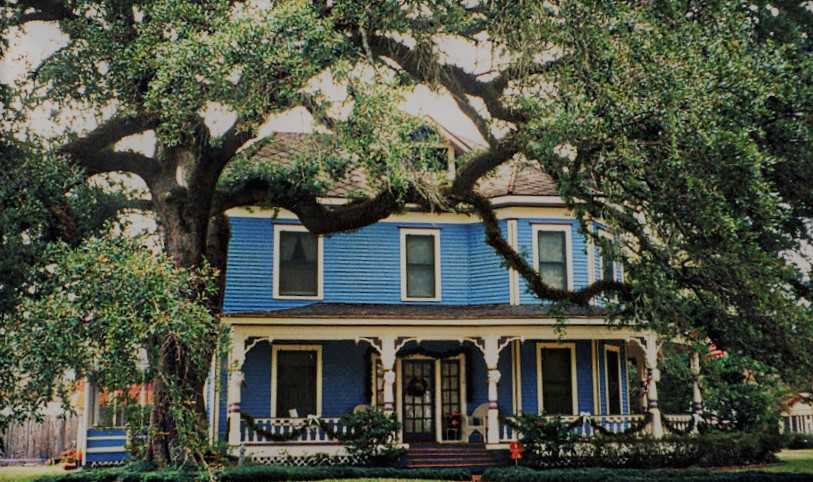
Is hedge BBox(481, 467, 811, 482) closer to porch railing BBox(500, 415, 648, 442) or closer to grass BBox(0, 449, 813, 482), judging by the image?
grass BBox(0, 449, 813, 482)

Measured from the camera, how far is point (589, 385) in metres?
22.5

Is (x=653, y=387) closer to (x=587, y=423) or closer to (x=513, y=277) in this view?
(x=587, y=423)

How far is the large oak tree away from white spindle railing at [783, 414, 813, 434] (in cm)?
2131

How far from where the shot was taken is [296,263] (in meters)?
22.5

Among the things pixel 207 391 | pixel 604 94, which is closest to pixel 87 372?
pixel 604 94

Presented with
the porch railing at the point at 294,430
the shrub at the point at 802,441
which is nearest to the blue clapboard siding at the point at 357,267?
the porch railing at the point at 294,430

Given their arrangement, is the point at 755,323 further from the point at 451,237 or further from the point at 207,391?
the point at 207,391

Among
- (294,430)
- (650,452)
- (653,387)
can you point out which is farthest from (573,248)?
(294,430)

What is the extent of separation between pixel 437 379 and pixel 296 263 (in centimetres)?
431

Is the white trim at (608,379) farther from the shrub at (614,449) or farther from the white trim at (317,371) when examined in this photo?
the white trim at (317,371)

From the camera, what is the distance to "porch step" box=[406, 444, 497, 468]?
20062mm

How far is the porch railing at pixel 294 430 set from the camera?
64.5 feet

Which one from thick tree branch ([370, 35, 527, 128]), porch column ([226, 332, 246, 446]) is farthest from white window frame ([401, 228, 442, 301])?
thick tree branch ([370, 35, 527, 128])

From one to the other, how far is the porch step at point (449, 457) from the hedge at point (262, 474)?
5.67 feet
